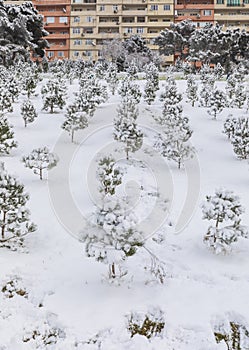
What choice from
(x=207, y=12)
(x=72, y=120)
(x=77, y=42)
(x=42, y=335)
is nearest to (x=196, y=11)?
(x=207, y=12)

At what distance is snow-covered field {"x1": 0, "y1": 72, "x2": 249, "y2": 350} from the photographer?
4.68m

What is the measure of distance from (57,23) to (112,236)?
167ft

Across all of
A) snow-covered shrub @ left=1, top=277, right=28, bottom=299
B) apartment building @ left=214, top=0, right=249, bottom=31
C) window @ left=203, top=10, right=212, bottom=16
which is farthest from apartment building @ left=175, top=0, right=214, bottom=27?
snow-covered shrub @ left=1, top=277, right=28, bottom=299

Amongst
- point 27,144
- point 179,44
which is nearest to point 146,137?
point 27,144

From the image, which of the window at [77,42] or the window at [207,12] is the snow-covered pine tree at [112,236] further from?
the window at [207,12]

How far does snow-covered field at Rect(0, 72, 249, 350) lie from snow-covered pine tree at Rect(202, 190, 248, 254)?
27cm

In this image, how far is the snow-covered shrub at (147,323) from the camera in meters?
4.73

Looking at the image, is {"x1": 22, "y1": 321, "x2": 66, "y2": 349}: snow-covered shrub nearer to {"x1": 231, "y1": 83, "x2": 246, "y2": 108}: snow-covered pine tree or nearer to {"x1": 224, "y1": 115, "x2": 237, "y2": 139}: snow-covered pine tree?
{"x1": 224, "y1": 115, "x2": 237, "y2": 139}: snow-covered pine tree

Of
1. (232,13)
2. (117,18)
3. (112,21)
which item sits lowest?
(112,21)

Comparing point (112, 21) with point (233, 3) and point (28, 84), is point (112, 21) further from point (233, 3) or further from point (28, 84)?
point (28, 84)

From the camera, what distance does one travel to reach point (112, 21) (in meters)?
49.1

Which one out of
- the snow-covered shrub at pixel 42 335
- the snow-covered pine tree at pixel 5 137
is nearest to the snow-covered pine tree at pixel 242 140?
the snow-covered pine tree at pixel 5 137

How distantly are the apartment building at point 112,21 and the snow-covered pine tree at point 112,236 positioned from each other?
46.2 metres

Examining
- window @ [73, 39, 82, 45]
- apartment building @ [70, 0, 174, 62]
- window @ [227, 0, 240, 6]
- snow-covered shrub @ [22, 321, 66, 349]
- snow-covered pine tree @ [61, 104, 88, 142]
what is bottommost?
snow-covered shrub @ [22, 321, 66, 349]
